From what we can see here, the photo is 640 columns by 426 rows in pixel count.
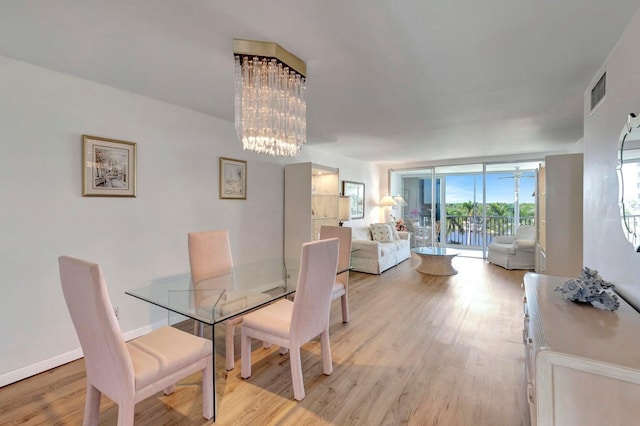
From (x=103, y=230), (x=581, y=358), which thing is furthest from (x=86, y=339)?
(x=581, y=358)

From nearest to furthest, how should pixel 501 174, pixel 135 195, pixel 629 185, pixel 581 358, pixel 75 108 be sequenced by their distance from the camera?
pixel 581 358 < pixel 629 185 < pixel 75 108 < pixel 135 195 < pixel 501 174

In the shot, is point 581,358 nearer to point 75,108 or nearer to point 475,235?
point 75,108

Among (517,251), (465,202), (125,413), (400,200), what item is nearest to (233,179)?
(125,413)

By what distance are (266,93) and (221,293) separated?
151 centimetres

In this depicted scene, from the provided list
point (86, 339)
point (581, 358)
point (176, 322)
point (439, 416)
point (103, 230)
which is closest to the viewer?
point (581, 358)

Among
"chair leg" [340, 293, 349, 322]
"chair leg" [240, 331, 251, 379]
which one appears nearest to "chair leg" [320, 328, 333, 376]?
"chair leg" [240, 331, 251, 379]

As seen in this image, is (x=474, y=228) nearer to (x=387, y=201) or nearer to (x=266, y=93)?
(x=387, y=201)

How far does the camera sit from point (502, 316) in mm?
3295

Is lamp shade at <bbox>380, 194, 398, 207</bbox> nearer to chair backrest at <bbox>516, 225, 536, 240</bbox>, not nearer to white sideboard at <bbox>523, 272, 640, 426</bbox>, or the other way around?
chair backrest at <bbox>516, 225, 536, 240</bbox>

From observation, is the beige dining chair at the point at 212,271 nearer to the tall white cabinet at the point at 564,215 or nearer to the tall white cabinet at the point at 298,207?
the tall white cabinet at the point at 298,207

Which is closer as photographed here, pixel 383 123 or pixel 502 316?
pixel 502 316

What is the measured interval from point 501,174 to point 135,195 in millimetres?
7438

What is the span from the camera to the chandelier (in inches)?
A: 74.0

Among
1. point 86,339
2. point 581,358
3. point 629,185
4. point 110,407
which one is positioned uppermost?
point 629,185
